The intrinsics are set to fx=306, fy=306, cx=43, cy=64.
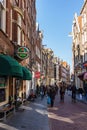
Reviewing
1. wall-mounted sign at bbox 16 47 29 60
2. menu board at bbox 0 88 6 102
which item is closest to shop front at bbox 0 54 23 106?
menu board at bbox 0 88 6 102

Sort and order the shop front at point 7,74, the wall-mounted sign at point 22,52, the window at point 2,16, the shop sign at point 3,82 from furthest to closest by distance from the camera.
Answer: the wall-mounted sign at point 22,52 < the shop sign at point 3,82 < the window at point 2,16 < the shop front at point 7,74

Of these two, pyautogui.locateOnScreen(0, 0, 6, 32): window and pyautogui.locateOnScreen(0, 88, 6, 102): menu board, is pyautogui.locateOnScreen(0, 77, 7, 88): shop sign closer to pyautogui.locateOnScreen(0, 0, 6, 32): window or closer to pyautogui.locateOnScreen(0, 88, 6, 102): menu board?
pyautogui.locateOnScreen(0, 88, 6, 102): menu board

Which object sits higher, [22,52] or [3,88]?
[22,52]

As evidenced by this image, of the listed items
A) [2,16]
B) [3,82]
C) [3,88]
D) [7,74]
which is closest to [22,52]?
[3,82]

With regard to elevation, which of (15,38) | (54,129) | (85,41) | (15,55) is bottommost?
(54,129)

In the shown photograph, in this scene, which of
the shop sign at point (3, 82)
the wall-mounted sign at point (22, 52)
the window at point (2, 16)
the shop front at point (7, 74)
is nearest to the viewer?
the shop front at point (7, 74)

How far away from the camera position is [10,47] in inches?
793

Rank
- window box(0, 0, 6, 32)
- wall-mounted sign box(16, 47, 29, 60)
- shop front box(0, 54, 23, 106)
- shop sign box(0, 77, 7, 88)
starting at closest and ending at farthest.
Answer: shop front box(0, 54, 23, 106)
window box(0, 0, 6, 32)
shop sign box(0, 77, 7, 88)
wall-mounted sign box(16, 47, 29, 60)

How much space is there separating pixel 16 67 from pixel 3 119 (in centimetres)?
280

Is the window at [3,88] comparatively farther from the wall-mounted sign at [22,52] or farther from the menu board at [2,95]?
the wall-mounted sign at [22,52]

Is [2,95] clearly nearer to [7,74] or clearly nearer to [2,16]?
[7,74]

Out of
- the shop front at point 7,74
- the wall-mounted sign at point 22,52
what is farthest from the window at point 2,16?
the wall-mounted sign at point 22,52

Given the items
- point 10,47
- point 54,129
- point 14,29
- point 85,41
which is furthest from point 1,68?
point 85,41

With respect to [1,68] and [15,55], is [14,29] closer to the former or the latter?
[15,55]
